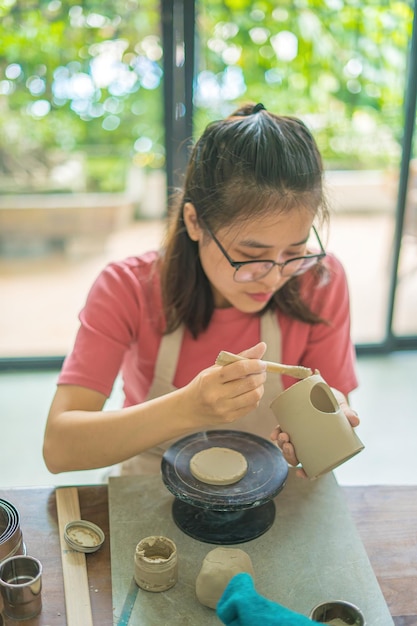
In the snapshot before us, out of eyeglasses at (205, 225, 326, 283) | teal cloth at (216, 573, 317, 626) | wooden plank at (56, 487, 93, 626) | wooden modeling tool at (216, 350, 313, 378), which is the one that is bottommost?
wooden plank at (56, 487, 93, 626)

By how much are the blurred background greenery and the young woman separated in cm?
174

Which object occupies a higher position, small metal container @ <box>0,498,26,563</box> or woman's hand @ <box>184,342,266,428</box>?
woman's hand @ <box>184,342,266,428</box>

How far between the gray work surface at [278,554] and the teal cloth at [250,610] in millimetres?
108

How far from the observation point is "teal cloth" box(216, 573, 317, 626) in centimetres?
88

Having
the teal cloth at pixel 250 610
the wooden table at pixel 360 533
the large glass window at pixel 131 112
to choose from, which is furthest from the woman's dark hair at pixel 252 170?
the large glass window at pixel 131 112

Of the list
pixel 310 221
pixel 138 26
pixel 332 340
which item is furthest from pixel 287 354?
pixel 138 26

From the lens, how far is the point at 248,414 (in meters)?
1.62

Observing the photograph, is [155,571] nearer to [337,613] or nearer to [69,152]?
[337,613]

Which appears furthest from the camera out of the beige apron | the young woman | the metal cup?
the beige apron

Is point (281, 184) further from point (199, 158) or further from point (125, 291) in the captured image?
point (125, 291)

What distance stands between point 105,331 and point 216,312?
0.28 m

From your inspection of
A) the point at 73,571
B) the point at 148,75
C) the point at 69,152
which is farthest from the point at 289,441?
the point at 69,152

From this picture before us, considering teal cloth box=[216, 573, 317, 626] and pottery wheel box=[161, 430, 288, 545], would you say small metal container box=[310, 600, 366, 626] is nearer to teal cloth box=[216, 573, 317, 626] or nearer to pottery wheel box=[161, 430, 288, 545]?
teal cloth box=[216, 573, 317, 626]

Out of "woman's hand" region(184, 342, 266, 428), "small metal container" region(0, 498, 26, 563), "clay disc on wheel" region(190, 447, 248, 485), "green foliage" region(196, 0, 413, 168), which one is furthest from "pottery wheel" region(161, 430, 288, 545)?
"green foliage" region(196, 0, 413, 168)
